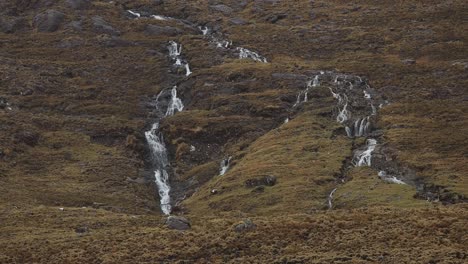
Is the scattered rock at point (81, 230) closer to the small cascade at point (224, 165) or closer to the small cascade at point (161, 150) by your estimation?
the small cascade at point (161, 150)

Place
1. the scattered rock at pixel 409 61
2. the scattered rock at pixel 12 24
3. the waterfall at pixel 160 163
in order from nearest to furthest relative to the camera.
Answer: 1. the waterfall at pixel 160 163
2. the scattered rock at pixel 409 61
3. the scattered rock at pixel 12 24

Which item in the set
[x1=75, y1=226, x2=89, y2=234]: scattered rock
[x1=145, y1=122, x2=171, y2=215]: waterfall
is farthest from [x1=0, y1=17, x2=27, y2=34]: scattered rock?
[x1=75, y1=226, x2=89, y2=234]: scattered rock

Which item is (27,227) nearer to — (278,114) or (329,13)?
(278,114)

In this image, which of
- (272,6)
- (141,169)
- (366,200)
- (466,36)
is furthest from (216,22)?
(366,200)

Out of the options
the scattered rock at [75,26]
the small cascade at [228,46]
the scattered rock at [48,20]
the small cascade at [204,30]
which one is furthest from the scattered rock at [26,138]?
the small cascade at [204,30]

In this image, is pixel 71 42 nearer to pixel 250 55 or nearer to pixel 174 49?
pixel 174 49

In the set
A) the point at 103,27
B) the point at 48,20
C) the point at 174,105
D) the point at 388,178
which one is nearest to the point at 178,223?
the point at 388,178
